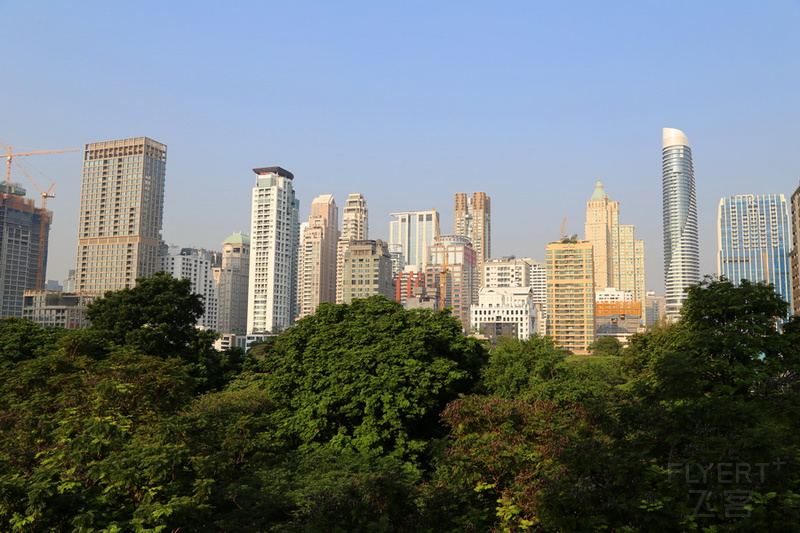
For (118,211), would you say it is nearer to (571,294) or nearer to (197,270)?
(197,270)

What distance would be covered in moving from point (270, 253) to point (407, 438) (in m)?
168

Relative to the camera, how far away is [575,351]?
151 meters

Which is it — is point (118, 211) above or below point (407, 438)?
above

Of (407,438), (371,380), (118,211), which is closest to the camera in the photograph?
(371,380)

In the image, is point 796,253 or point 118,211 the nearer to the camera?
point 796,253

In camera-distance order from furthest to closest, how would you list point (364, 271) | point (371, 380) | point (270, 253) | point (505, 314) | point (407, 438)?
point (364, 271) → point (270, 253) → point (505, 314) → point (407, 438) → point (371, 380)

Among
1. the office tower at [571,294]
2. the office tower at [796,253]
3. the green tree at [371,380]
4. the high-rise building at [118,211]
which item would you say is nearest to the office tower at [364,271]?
the office tower at [571,294]

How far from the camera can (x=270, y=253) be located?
185500 mm

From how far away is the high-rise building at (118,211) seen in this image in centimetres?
17350

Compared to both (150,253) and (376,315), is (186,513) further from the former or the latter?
(150,253)

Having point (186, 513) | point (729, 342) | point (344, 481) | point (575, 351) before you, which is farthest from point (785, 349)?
point (575, 351)

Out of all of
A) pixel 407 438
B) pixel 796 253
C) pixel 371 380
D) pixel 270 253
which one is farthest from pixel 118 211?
pixel 407 438

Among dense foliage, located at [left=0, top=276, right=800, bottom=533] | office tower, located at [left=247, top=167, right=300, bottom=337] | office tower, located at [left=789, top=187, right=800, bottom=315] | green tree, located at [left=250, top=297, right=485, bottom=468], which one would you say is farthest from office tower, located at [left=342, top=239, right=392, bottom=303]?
green tree, located at [left=250, top=297, right=485, bottom=468]

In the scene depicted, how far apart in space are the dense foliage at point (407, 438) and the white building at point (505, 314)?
13714cm
